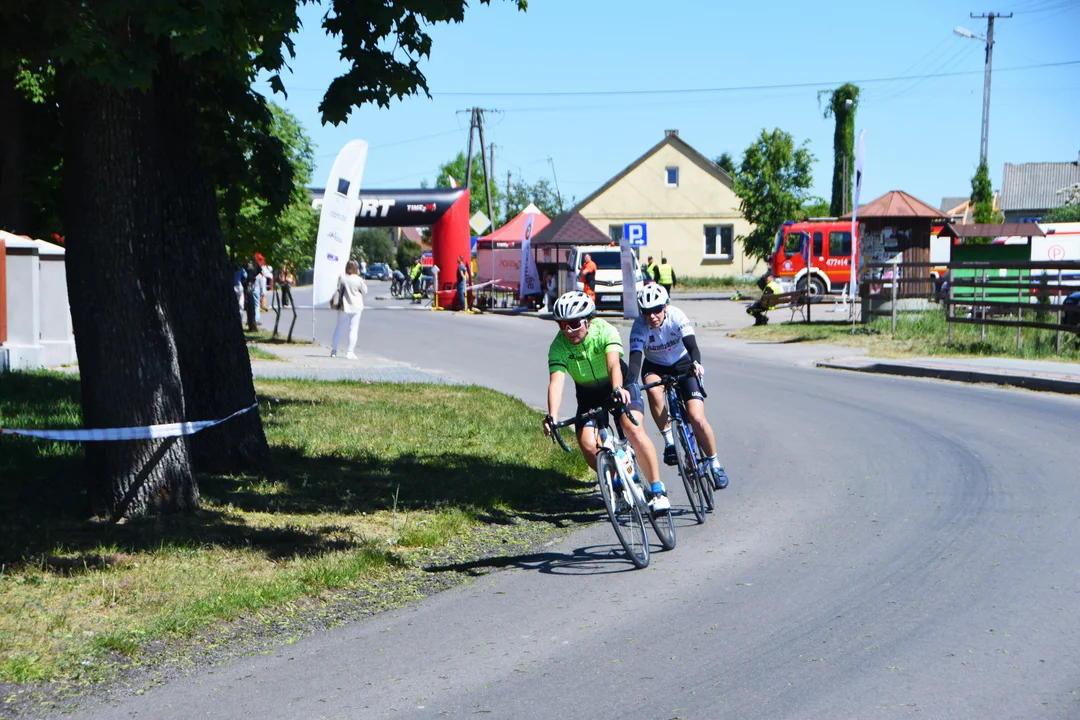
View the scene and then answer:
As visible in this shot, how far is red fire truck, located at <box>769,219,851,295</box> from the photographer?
38.2 metres

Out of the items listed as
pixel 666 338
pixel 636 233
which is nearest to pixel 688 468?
pixel 666 338

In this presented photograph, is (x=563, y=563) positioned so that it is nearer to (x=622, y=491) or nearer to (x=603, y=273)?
(x=622, y=491)

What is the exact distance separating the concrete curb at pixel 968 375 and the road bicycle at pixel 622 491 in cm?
1031

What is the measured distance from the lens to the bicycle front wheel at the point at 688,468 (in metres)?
8.52

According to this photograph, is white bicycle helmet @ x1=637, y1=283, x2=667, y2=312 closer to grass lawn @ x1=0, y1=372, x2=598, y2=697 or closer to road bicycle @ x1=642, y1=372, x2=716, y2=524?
road bicycle @ x1=642, y1=372, x2=716, y2=524

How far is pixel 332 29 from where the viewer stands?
797cm

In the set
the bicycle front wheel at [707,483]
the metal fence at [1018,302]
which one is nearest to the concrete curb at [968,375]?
the metal fence at [1018,302]

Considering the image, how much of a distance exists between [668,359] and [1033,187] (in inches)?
3949

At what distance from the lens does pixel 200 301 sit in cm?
905

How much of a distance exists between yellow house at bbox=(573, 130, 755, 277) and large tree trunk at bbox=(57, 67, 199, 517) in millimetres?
58198

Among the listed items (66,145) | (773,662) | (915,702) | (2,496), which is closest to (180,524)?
(2,496)

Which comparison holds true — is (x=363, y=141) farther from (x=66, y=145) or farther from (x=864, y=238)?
(x=864, y=238)

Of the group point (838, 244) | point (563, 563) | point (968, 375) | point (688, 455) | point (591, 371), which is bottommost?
point (563, 563)

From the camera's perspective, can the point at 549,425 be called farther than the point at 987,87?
No
